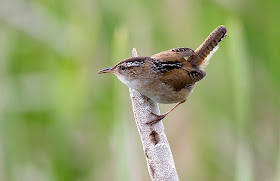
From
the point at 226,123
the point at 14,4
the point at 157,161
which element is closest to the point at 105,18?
the point at 14,4

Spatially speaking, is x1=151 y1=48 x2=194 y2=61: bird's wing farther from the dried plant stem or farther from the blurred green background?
the blurred green background

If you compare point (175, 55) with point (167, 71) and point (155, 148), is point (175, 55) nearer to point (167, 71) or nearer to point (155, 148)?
point (167, 71)

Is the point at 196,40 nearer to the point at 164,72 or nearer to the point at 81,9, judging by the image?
the point at 81,9

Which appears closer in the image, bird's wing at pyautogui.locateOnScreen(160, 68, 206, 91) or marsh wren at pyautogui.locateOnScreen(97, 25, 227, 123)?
marsh wren at pyautogui.locateOnScreen(97, 25, 227, 123)

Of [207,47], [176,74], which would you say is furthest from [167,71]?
[207,47]

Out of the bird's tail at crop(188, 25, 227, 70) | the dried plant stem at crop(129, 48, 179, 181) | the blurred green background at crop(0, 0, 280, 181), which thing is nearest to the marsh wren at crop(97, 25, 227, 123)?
the bird's tail at crop(188, 25, 227, 70)

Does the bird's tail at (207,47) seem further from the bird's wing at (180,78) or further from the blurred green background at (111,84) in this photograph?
the blurred green background at (111,84)
